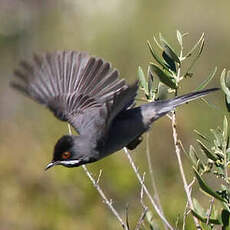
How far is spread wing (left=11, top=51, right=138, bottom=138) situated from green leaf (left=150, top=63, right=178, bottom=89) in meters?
0.71

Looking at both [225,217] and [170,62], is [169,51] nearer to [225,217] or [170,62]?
[170,62]

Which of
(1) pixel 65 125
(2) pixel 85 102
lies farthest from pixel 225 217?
(1) pixel 65 125

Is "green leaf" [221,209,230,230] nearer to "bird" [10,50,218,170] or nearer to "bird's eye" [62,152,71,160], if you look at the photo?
"bird" [10,50,218,170]

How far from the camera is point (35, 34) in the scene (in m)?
16.2

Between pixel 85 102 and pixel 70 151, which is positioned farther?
pixel 85 102

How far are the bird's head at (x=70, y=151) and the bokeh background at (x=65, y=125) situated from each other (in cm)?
78

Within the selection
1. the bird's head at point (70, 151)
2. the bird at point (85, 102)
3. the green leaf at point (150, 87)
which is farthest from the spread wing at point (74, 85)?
the green leaf at point (150, 87)

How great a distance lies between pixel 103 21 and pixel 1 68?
2.29 m

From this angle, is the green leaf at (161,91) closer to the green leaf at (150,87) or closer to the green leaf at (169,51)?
the green leaf at (150,87)

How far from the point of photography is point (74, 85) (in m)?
4.51

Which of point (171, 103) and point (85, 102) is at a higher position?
point (85, 102)

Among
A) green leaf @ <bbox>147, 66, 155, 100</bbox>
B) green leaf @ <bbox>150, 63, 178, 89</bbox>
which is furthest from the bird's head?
green leaf @ <bbox>150, 63, 178, 89</bbox>

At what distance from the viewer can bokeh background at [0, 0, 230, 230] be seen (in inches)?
267

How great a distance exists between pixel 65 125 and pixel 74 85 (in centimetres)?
375
